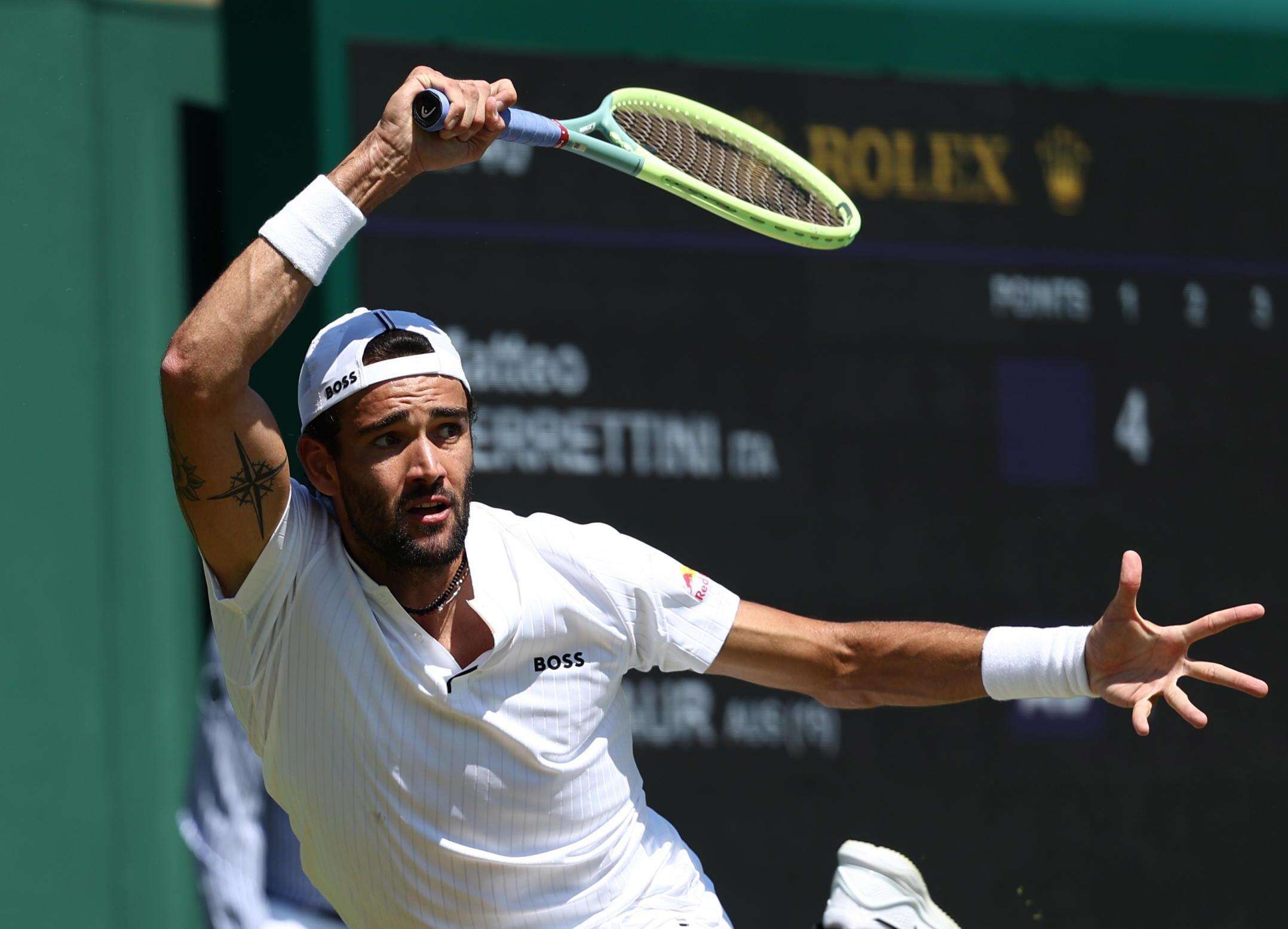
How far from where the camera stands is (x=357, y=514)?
3.61 m

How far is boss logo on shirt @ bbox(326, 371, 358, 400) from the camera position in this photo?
11.9 ft

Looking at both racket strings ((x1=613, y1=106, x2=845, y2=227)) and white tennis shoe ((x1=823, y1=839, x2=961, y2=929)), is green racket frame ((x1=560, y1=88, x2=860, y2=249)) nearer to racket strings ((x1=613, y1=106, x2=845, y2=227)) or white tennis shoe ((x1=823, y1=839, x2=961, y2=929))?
racket strings ((x1=613, y1=106, x2=845, y2=227))

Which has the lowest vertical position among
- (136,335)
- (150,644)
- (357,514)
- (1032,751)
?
(1032,751)

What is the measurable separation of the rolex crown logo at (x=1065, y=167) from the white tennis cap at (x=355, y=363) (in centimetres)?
346

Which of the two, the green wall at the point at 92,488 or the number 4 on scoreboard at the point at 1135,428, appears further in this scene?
the number 4 on scoreboard at the point at 1135,428

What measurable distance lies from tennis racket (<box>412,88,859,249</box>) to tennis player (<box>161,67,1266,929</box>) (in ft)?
1.35

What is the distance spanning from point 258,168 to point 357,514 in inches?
107

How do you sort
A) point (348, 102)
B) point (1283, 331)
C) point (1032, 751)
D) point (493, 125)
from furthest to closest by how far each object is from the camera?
1. point (1283, 331)
2. point (1032, 751)
3. point (348, 102)
4. point (493, 125)

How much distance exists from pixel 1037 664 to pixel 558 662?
876 millimetres

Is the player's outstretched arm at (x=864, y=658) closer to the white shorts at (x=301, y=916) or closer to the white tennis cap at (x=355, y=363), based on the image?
the white tennis cap at (x=355, y=363)

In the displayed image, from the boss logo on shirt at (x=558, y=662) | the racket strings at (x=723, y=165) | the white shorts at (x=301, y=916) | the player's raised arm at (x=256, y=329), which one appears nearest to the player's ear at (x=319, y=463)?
the player's raised arm at (x=256, y=329)

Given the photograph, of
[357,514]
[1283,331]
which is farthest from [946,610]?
[357,514]

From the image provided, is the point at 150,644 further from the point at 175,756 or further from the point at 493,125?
the point at 493,125

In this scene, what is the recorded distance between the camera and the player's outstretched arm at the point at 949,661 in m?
3.71
